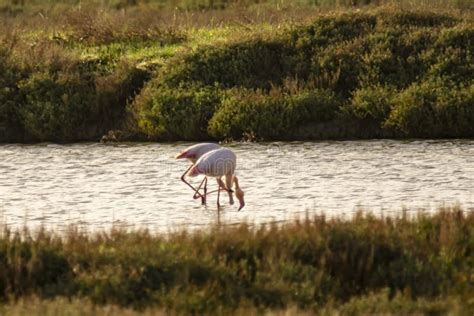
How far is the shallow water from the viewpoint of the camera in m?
16.4

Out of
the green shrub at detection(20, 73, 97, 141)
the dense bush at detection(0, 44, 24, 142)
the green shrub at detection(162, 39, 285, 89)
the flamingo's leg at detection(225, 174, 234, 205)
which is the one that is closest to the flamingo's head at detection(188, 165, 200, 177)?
the flamingo's leg at detection(225, 174, 234, 205)

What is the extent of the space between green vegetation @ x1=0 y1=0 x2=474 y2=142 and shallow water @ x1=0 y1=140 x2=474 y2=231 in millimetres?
613

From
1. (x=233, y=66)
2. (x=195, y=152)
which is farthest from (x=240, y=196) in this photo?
(x=233, y=66)

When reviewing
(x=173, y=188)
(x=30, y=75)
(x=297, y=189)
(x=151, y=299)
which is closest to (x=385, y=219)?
(x=151, y=299)

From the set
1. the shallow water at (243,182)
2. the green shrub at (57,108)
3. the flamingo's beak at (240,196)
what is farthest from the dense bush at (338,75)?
the flamingo's beak at (240,196)

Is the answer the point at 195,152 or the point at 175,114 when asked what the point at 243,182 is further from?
the point at 175,114

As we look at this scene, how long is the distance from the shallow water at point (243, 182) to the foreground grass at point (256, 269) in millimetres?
2423

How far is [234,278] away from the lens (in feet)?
37.1

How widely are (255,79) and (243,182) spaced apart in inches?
245

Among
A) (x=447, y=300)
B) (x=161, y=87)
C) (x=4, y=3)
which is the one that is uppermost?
(x=4, y=3)

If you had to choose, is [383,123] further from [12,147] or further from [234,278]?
[234,278]

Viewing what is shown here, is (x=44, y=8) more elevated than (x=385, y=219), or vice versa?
(x=44, y=8)

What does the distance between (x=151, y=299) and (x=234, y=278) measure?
838 mm

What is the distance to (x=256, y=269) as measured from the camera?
1165 cm
